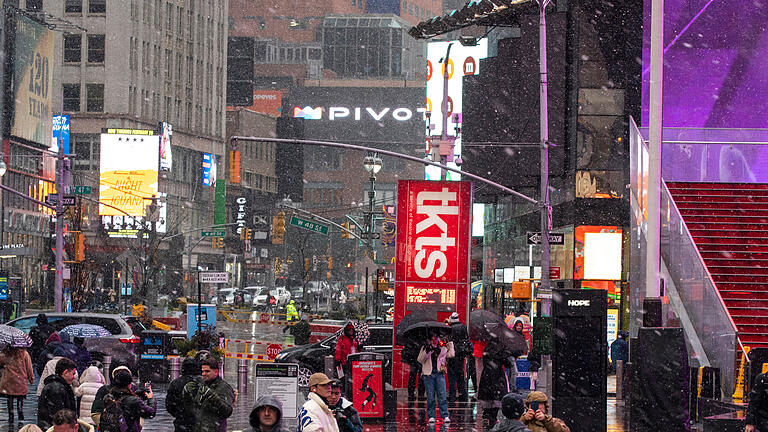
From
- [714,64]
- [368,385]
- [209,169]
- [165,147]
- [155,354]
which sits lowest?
[155,354]

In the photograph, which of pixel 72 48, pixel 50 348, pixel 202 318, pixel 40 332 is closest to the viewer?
pixel 50 348

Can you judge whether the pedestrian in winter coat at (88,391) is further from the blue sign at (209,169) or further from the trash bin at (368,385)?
the blue sign at (209,169)

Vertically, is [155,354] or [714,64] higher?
[714,64]

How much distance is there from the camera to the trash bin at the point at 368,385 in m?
21.5

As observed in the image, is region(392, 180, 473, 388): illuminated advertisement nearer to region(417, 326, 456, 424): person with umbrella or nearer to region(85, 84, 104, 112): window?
region(417, 326, 456, 424): person with umbrella

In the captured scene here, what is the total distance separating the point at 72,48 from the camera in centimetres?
10800

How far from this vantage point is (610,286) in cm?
3972

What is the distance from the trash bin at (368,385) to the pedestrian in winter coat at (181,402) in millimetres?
7835

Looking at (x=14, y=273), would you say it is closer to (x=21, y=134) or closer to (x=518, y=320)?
(x=21, y=134)

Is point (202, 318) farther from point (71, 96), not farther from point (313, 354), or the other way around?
point (71, 96)

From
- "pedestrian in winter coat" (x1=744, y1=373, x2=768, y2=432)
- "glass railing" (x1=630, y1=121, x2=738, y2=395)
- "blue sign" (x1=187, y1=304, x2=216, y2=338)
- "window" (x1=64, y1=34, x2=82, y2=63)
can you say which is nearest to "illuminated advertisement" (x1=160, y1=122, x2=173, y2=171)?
"window" (x1=64, y1=34, x2=82, y2=63)

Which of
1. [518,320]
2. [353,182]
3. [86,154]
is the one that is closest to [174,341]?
[518,320]

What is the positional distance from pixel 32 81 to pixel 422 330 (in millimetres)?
68483

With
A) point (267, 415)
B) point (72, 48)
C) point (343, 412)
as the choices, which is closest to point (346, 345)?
point (343, 412)
